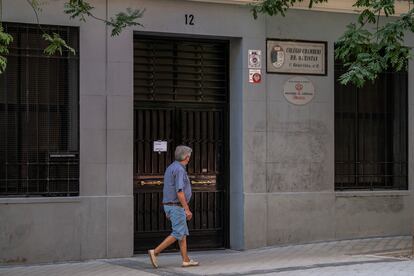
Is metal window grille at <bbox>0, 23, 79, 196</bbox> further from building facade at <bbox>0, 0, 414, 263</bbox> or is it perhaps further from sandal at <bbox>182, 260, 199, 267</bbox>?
sandal at <bbox>182, 260, 199, 267</bbox>

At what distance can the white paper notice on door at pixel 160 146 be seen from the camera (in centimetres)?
1242

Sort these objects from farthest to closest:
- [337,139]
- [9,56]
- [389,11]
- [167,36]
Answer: [337,139] → [167,36] → [9,56] → [389,11]

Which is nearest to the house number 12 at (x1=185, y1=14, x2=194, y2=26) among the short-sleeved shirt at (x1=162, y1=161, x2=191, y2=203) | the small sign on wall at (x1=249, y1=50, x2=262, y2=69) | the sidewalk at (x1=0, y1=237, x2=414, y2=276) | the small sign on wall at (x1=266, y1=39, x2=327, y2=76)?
the small sign on wall at (x1=249, y1=50, x2=262, y2=69)

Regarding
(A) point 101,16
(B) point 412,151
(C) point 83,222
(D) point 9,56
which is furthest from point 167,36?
(B) point 412,151

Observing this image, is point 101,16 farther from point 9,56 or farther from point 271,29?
point 271,29

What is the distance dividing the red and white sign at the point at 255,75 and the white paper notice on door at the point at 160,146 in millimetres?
1843

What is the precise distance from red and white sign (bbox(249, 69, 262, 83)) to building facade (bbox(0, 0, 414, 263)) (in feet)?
0.06

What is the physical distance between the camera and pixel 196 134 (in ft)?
42.0

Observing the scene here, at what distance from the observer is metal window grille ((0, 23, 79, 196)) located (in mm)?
11266

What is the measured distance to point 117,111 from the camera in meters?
11.7

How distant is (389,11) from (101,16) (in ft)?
14.5

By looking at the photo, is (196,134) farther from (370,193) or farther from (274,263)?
(370,193)

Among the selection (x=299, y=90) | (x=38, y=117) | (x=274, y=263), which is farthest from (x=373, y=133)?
(x=38, y=117)

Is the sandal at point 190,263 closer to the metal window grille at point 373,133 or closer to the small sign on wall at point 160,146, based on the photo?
the small sign on wall at point 160,146
